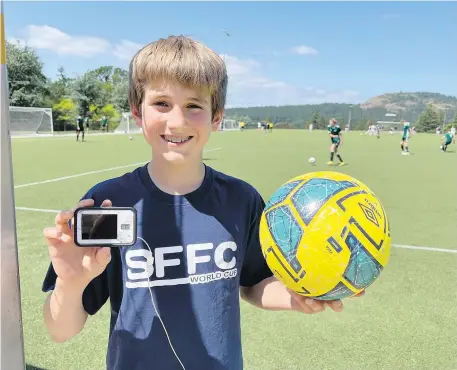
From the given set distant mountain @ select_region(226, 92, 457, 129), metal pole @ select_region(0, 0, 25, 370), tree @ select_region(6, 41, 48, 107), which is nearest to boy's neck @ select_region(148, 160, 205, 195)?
metal pole @ select_region(0, 0, 25, 370)

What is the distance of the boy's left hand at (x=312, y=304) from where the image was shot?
62.0 inches

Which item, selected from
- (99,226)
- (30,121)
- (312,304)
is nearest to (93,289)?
(99,226)

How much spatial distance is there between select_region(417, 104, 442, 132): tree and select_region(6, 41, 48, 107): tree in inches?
2491

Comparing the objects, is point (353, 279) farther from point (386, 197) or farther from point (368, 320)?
point (386, 197)

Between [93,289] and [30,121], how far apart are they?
3690cm

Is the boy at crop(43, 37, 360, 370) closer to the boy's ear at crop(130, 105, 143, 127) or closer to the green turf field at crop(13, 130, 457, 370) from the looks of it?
the boy's ear at crop(130, 105, 143, 127)

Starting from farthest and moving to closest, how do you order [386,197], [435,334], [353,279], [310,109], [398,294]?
[310,109]
[386,197]
[398,294]
[435,334]
[353,279]

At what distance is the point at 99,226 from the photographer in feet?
4.01

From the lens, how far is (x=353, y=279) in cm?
154

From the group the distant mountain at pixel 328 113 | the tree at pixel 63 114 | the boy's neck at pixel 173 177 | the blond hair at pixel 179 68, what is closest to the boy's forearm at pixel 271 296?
the boy's neck at pixel 173 177

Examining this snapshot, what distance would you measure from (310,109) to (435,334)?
4328 inches

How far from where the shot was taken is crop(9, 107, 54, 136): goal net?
33094 millimetres

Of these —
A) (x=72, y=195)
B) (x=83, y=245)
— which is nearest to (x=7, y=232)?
(x=83, y=245)

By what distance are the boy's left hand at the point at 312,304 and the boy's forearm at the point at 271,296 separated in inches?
1.8
